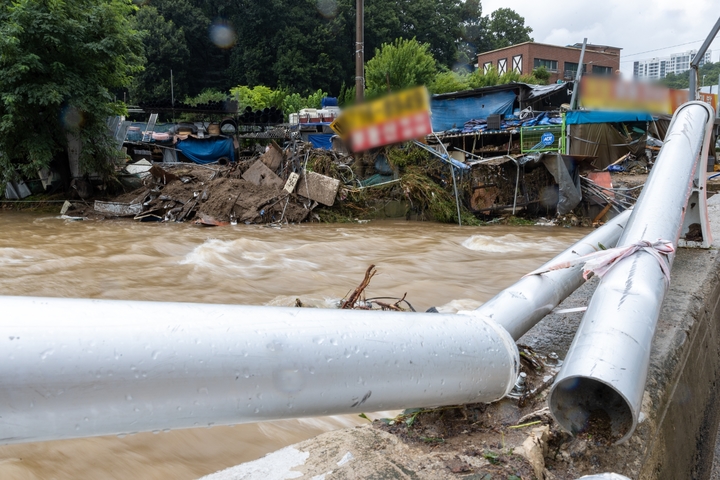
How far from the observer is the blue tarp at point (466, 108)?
22.4 m

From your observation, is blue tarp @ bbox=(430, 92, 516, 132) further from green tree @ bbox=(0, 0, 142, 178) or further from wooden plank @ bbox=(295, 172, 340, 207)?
green tree @ bbox=(0, 0, 142, 178)

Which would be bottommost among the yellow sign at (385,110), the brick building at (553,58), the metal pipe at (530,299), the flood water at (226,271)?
the flood water at (226,271)

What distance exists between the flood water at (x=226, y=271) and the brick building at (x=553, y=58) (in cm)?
3693

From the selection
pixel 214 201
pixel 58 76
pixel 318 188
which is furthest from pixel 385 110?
pixel 58 76

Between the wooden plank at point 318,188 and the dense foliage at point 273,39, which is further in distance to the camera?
the dense foliage at point 273,39

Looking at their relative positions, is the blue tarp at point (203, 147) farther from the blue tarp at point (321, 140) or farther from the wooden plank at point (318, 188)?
the wooden plank at point (318, 188)

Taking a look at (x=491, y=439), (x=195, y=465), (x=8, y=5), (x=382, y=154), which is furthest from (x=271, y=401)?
(x=8, y=5)

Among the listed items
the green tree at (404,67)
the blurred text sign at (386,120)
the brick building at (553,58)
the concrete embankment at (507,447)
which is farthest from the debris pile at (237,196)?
the brick building at (553,58)

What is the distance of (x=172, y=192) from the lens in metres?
14.3

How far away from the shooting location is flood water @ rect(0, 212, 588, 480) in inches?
106

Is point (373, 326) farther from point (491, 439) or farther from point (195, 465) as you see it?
point (195, 465)

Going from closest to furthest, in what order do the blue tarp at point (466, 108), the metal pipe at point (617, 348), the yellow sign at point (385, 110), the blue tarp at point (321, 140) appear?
the metal pipe at point (617, 348), the yellow sign at point (385, 110), the blue tarp at point (466, 108), the blue tarp at point (321, 140)

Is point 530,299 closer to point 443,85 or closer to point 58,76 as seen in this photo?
point 58,76

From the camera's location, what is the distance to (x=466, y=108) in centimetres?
2319
